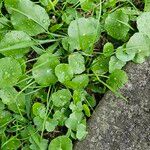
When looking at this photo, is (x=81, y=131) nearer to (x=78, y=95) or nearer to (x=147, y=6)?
(x=78, y=95)

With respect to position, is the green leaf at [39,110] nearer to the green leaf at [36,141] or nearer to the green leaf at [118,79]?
the green leaf at [36,141]

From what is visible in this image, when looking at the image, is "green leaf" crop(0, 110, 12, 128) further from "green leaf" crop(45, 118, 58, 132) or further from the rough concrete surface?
the rough concrete surface

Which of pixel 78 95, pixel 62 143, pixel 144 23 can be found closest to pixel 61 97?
pixel 78 95

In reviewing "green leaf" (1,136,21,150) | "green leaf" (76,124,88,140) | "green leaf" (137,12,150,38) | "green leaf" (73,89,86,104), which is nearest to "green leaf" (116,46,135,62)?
"green leaf" (137,12,150,38)

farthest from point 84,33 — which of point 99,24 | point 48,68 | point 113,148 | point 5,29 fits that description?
point 113,148

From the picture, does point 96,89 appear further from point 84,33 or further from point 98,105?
point 84,33

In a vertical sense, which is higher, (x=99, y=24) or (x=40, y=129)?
(x=99, y=24)

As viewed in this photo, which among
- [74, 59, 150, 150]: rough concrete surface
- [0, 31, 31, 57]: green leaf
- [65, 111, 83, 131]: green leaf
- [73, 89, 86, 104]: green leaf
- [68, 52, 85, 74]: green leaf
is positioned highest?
[0, 31, 31, 57]: green leaf
